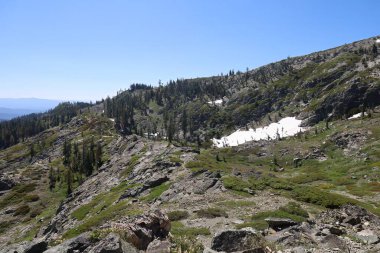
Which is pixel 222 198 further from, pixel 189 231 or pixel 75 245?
pixel 75 245

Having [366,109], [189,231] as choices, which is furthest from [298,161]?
[189,231]

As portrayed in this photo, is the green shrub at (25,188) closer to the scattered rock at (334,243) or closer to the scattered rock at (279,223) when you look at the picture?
the scattered rock at (279,223)

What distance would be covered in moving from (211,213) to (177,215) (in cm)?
299

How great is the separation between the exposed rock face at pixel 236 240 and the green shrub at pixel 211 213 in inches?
470

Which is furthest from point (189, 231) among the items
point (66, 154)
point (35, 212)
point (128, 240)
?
point (66, 154)

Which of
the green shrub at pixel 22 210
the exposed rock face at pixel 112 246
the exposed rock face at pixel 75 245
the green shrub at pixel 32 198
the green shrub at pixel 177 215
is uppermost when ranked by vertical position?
the exposed rock face at pixel 112 246

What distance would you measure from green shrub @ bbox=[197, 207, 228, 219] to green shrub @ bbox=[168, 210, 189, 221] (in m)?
1.21

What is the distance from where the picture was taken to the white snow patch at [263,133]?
529 ft

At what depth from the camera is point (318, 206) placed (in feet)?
114

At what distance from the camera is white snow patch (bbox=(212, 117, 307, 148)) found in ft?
529

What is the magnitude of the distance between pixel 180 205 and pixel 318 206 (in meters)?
13.5

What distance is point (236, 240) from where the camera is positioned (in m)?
17.5

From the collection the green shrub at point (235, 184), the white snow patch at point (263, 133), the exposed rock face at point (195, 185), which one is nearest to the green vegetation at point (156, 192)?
the exposed rock face at point (195, 185)

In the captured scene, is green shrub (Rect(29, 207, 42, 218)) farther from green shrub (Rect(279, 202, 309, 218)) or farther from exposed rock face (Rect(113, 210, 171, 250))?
exposed rock face (Rect(113, 210, 171, 250))
